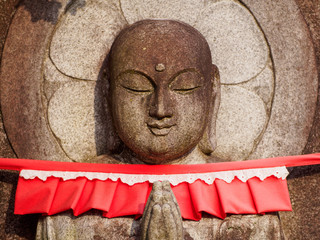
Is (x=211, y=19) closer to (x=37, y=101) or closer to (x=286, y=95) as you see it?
(x=286, y=95)

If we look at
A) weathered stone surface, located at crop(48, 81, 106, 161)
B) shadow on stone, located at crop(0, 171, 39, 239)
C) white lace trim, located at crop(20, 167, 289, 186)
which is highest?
weathered stone surface, located at crop(48, 81, 106, 161)

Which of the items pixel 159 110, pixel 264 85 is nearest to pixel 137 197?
pixel 159 110

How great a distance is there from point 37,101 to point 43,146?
13.0 inches

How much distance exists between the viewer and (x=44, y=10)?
3.30m

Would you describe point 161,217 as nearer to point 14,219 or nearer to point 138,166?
point 138,166

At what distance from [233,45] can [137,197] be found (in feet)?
4.37

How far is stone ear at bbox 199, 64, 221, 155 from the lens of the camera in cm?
318

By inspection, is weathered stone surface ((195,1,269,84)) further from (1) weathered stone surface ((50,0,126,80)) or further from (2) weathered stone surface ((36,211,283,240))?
(2) weathered stone surface ((36,211,283,240))

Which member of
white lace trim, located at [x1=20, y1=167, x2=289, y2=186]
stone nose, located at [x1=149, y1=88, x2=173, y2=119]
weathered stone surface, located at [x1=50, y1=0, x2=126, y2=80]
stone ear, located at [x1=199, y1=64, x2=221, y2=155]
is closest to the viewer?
stone nose, located at [x1=149, y1=88, x2=173, y2=119]

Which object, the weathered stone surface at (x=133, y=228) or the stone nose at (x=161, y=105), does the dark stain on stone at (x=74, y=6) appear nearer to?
the stone nose at (x=161, y=105)

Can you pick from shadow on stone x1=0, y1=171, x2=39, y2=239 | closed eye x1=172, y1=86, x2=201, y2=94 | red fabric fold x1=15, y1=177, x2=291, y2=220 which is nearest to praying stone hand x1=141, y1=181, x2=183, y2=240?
red fabric fold x1=15, y1=177, x2=291, y2=220

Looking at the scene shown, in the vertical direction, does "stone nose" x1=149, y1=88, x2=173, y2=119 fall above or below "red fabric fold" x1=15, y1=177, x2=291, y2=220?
above

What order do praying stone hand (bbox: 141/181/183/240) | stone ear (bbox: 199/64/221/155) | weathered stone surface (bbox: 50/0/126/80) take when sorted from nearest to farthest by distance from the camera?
praying stone hand (bbox: 141/181/183/240)
stone ear (bbox: 199/64/221/155)
weathered stone surface (bbox: 50/0/126/80)

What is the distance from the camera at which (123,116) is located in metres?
2.92
